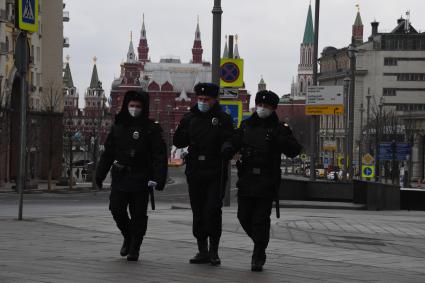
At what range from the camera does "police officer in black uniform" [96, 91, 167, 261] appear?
1244 centimetres

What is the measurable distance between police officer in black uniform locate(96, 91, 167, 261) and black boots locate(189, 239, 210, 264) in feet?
2.03

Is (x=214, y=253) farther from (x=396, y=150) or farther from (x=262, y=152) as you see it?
(x=396, y=150)

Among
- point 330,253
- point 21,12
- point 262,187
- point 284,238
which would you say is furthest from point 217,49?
point 262,187

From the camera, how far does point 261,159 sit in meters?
12.0

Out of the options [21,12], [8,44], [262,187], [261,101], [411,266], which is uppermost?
[8,44]

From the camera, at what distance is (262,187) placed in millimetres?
11977

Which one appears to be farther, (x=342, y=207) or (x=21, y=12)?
(x=342, y=207)

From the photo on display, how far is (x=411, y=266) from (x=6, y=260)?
14.2ft

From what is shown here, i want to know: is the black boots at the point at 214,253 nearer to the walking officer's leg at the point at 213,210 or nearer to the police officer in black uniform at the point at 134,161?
the walking officer's leg at the point at 213,210

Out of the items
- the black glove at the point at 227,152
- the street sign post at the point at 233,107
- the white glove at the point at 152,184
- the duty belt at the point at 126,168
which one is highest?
the street sign post at the point at 233,107

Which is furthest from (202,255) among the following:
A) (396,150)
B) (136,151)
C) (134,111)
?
(396,150)

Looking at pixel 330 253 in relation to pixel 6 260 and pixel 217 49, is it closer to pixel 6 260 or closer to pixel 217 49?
pixel 6 260

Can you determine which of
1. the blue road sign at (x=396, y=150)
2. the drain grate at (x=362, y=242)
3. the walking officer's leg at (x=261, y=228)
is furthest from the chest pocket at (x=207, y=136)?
the blue road sign at (x=396, y=150)

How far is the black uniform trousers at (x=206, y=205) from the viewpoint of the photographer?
40.3 feet
